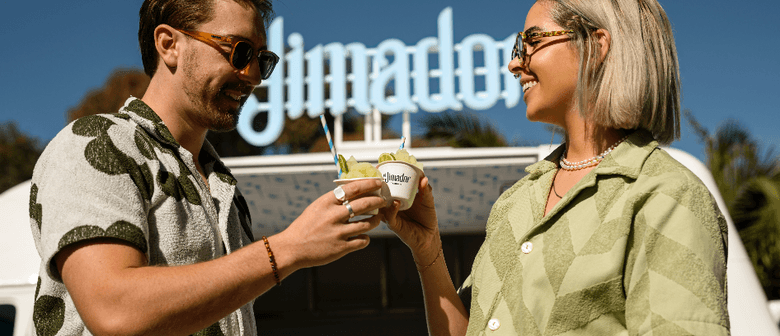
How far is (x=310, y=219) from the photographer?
1785 millimetres

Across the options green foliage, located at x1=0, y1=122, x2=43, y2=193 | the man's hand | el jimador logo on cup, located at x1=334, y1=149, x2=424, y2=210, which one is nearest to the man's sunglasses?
el jimador logo on cup, located at x1=334, y1=149, x2=424, y2=210

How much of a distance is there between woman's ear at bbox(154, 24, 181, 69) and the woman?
3.45 ft

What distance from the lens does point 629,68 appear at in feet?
5.94

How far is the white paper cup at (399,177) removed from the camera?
2061mm

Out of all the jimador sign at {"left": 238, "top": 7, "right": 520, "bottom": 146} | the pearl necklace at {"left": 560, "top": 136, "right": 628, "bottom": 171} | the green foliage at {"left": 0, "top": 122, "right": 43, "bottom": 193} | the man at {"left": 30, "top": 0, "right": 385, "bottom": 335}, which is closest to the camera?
the man at {"left": 30, "top": 0, "right": 385, "bottom": 335}

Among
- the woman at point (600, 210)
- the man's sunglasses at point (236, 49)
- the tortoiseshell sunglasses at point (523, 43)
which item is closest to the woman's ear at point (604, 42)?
the woman at point (600, 210)

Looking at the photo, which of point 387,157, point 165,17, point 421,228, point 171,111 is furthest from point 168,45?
point 421,228

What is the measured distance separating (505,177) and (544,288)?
4.34 meters

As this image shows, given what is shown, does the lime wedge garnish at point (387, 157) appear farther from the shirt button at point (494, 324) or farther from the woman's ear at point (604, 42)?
the woman's ear at point (604, 42)

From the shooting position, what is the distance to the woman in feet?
4.98

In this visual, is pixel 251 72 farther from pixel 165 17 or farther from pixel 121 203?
pixel 121 203

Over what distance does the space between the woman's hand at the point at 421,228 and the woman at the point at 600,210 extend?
0.6 inches

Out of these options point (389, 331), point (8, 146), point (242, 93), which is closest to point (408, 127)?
point (389, 331)

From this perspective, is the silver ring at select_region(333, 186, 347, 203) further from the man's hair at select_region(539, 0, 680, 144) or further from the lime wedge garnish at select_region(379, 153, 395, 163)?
the man's hair at select_region(539, 0, 680, 144)
